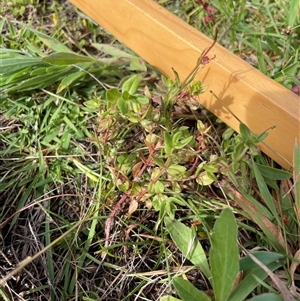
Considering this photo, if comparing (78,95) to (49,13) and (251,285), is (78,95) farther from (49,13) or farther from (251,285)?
(251,285)

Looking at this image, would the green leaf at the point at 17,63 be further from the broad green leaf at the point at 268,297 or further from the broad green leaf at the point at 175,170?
the broad green leaf at the point at 268,297

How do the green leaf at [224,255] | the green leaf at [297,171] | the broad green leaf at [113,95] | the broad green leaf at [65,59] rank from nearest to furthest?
the green leaf at [224,255] → the green leaf at [297,171] → the broad green leaf at [113,95] → the broad green leaf at [65,59]

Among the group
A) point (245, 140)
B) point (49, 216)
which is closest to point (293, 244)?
point (245, 140)

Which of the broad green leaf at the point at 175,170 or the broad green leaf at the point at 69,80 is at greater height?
the broad green leaf at the point at 175,170

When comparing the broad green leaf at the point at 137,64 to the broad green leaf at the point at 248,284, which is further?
the broad green leaf at the point at 137,64

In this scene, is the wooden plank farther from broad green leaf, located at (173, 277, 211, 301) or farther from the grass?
broad green leaf, located at (173, 277, 211, 301)

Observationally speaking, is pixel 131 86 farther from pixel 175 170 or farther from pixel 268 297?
pixel 268 297

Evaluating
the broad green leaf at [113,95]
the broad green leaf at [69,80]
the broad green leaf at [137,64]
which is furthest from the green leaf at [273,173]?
the broad green leaf at [69,80]
